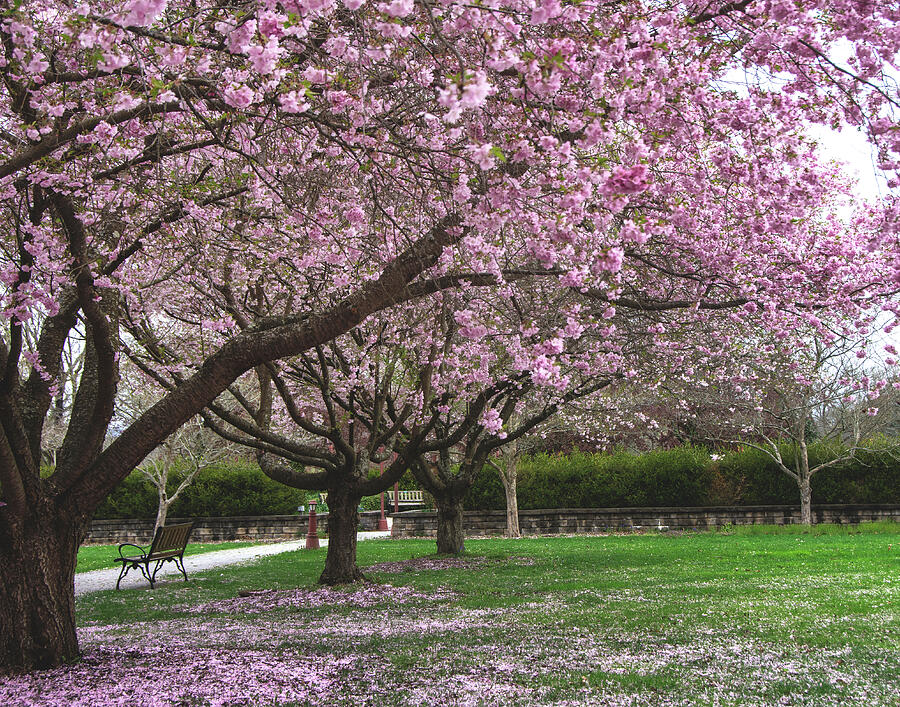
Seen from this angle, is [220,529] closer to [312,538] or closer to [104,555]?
[104,555]

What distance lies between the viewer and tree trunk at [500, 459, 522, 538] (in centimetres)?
2034

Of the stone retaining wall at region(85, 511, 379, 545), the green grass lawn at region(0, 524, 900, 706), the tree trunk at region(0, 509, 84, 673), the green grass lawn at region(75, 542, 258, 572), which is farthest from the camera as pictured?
the stone retaining wall at region(85, 511, 379, 545)

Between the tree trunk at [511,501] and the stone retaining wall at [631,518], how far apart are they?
0.65m

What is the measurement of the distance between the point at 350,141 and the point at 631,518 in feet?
60.2

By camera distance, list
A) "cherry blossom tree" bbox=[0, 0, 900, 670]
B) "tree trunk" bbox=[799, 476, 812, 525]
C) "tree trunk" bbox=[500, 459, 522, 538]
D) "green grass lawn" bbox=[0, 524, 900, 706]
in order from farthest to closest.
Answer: "tree trunk" bbox=[500, 459, 522, 538], "tree trunk" bbox=[799, 476, 812, 525], "green grass lawn" bbox=[0, 524, 900, 706], "cherry blossom tree" bbox=[0, 0, 900, 670]

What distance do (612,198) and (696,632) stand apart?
4.27 metres

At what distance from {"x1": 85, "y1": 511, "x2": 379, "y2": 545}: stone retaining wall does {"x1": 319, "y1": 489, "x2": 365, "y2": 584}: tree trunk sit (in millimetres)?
13343

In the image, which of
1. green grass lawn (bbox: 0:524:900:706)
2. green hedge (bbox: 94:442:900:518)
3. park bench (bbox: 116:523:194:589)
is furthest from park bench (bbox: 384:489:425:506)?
green grass lawn (bbox: 0:524:900:706)

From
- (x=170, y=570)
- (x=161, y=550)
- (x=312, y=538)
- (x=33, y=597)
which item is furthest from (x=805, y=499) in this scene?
(x=33, y=597)

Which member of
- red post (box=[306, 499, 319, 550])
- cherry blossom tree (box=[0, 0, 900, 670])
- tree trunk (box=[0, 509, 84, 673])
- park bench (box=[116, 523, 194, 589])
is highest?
cherry blossom tree (box=[0, 0, 900, 670])

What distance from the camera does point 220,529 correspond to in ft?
77.4

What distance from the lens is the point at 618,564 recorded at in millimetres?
12023

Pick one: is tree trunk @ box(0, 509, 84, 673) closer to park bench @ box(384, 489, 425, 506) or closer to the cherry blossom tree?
the cherry blossom tree

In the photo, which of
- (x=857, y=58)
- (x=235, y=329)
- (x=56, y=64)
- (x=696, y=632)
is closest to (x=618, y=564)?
(x=696, y=632)
